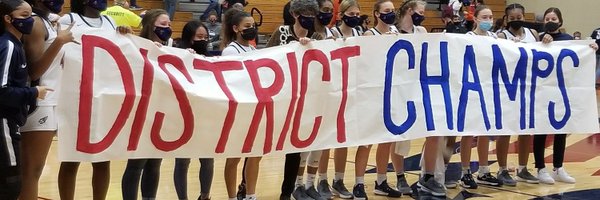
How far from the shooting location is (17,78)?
3.52 m

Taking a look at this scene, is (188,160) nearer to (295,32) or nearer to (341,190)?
(295,32)

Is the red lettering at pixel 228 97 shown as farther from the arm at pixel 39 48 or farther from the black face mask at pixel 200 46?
the arm at pixel 39 48

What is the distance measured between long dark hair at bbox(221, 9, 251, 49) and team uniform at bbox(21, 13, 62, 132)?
124 centimetres

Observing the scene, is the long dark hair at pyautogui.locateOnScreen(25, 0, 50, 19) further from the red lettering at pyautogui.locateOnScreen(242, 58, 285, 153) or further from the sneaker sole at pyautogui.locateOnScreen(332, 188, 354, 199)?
the sneaker sole at pyautogui.locateOnScreen(332, 188, 354, 199)

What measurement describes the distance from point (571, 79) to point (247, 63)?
8.81ft

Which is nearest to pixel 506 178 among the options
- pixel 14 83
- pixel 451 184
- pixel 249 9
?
pixel 451 184

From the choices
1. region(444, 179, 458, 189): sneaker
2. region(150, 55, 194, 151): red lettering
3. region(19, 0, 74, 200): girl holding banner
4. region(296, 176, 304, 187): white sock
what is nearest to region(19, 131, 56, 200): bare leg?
region(19, 0, 74, 200): girl holding banner

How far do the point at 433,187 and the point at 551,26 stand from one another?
1.71 metres

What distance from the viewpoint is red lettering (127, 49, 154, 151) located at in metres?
3.96

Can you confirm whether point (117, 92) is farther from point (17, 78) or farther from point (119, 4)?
point (119, 4)

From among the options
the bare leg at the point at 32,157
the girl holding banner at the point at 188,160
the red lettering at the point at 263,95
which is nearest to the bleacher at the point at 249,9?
the girl holding banner at the point at 188,160

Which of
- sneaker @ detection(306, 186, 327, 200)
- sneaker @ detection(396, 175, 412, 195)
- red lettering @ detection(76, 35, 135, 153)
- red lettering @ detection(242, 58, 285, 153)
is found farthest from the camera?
sneaker @ detection(396, 175, 412, 195)

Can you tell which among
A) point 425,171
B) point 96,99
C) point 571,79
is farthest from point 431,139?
point 96,99

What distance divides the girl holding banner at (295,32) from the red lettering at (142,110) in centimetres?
111
